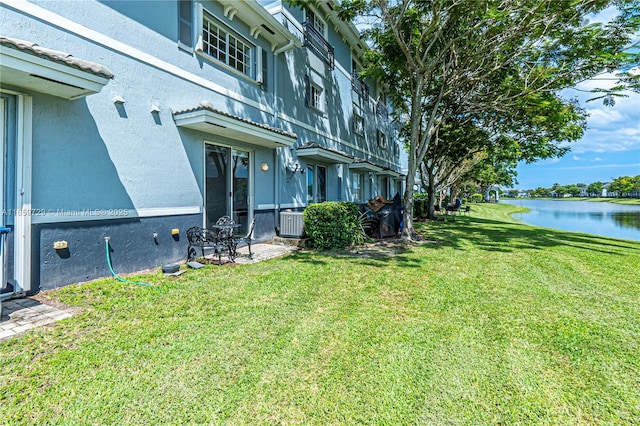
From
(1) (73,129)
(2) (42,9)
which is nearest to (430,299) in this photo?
(1) (73,129)

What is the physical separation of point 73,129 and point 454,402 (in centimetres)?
649

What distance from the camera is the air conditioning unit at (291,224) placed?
357 inches

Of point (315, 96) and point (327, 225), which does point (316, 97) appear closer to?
point (315, 96)

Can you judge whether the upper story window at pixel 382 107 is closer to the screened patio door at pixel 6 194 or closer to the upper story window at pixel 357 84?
the upper story window at pixel 357 84

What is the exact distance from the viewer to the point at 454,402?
2279 millimetres

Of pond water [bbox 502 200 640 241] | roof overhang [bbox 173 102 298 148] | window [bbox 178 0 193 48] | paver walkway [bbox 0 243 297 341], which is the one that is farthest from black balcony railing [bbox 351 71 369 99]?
pond water [bbox 502 200 640 241]

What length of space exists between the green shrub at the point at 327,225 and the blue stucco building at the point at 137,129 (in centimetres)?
160

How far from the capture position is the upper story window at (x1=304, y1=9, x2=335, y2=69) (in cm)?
1174

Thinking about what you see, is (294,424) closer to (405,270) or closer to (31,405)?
(31,405)

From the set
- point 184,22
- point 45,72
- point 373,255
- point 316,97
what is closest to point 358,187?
point 316,97

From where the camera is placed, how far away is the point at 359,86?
17.0 m

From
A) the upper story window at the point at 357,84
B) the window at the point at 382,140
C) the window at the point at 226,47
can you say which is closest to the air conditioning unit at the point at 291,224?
the window at the point at 226,47

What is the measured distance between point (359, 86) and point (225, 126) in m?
12.6

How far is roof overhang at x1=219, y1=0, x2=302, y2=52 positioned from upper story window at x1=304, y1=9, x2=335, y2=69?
2458mm
